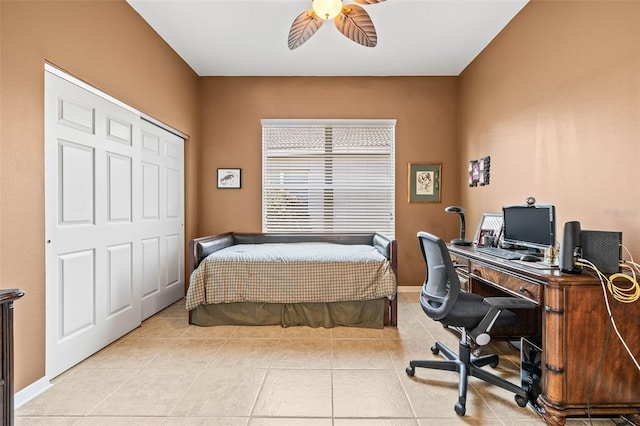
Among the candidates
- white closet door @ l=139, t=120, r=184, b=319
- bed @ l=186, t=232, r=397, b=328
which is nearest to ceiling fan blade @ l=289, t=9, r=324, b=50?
white closet door @ l=139, t=120, r=184, b=319

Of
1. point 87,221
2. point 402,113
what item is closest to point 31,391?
point 87,221

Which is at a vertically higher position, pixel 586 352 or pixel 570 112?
pixel 570 112

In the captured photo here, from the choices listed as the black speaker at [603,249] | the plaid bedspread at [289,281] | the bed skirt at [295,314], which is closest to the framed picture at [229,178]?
the plaid bedspread at [289,281]

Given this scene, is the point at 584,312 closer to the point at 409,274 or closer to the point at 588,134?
the point at 588,134

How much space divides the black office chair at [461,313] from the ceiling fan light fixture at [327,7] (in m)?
1.59

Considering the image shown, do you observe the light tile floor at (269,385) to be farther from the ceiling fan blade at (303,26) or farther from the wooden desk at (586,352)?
the ceiling fan blade at (303,26)

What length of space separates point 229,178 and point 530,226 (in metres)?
3.32

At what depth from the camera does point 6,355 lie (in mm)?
1146

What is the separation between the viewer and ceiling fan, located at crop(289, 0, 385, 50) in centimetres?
205

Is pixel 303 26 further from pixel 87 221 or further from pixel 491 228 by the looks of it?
pixel 491 228

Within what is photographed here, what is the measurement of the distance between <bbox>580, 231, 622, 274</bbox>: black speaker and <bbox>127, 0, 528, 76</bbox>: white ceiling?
2.09 m

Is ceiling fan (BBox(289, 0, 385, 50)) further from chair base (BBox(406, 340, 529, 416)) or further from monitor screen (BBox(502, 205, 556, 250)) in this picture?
chair base (BBox(406, 340, 529, 416))

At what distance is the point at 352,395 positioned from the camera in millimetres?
1823

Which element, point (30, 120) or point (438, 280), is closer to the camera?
point (30, 120)
